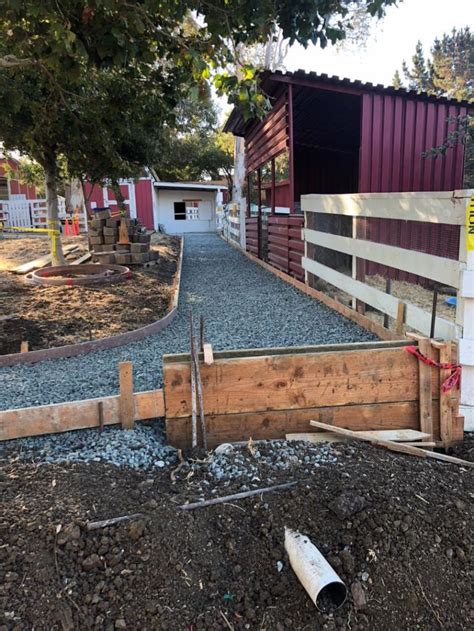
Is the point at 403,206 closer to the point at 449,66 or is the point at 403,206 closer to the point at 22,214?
the point at 22,214

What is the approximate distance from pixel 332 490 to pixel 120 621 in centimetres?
115

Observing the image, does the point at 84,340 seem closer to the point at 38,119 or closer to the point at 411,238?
the point at 411,238

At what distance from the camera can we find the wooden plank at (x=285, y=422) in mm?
3350

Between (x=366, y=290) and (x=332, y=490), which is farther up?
(x=366, y=290)

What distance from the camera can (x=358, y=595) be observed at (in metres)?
2.03

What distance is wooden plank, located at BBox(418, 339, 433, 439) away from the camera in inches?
134

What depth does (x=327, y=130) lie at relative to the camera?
13891mm

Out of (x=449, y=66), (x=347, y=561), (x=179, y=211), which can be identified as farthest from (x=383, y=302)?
(x=449, y=66)

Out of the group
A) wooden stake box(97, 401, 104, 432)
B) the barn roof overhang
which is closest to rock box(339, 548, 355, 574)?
wooden stake box(97, 401, 104, 432)

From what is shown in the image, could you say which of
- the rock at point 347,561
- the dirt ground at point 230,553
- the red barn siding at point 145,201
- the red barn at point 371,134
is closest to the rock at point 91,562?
the dirt ground at point 230,553

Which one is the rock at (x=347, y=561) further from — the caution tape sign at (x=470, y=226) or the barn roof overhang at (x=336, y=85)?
the barn roof overhang at (x=336, y=85)

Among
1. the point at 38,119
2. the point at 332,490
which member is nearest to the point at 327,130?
the point at 38,119

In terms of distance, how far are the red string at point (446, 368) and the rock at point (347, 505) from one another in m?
1.31

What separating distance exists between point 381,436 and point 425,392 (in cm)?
47
